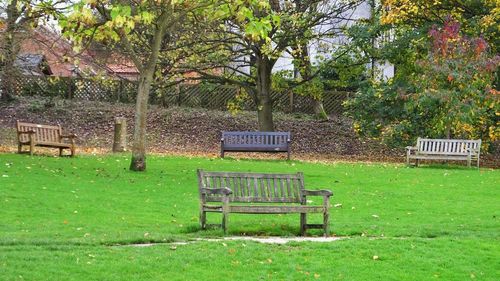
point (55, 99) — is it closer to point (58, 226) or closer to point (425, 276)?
point (58, 226)

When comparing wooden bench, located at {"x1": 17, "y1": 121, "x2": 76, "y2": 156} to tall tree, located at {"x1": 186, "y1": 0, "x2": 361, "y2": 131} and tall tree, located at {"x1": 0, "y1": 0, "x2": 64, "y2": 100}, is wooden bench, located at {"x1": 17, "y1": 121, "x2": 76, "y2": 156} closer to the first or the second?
tall tree, located at {"x1": 0, "y1": 0, "x2": 64, "y2": 100}

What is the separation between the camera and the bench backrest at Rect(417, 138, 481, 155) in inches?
985

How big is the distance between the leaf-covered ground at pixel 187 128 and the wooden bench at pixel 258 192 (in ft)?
48.7

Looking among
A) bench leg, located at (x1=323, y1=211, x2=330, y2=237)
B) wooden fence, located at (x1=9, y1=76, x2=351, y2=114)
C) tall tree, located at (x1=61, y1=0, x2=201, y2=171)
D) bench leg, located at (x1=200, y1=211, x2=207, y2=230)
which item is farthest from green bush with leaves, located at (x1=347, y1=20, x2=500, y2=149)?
bench leg, located at (x1=200, y1=211, x2=207, y2=230)

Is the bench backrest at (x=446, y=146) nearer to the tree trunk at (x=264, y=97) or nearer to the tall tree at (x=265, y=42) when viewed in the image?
the tall tree at (x=265, y=42)

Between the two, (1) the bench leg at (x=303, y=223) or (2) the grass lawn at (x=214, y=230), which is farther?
(1) the bench leg at (x=303, y=223)

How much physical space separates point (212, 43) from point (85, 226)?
58.8 ft

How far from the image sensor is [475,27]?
26.9 metres

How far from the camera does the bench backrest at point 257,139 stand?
25.7 metres

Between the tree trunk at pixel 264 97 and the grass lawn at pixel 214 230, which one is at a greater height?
the tree trunk at pixel 264 97

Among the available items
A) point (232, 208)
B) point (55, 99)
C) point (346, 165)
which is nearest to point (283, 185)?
point (232, 208)

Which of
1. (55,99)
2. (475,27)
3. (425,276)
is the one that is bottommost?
(425,276)

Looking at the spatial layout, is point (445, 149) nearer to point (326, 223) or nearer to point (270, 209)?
point (326, 223)

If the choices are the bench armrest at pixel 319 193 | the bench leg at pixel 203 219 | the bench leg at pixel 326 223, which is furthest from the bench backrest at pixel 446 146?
the bench leg at pixel 203 219
